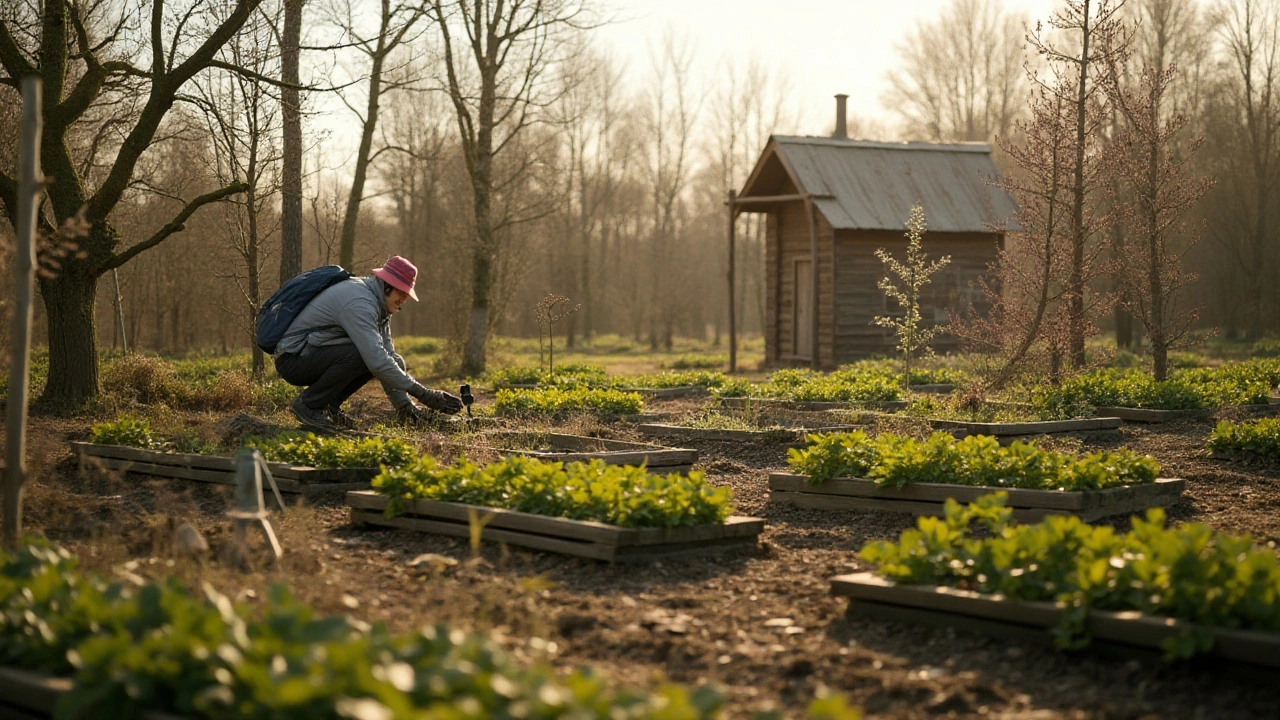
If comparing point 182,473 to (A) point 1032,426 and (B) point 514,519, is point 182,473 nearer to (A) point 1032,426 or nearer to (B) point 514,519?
(B) point 514,519

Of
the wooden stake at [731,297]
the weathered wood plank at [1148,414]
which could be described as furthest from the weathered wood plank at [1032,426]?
the wooden stake at [731,297]

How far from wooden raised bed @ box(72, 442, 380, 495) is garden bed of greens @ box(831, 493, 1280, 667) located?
4076mm

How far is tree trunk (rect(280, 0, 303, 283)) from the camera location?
17.4 metres

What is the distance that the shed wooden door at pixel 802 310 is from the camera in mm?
25734

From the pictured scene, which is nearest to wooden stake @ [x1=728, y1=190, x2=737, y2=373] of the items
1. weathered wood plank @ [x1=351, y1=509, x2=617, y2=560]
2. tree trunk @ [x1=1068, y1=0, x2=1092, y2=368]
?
tree trunk @ [x1=1068, y1=0, x2=1092, y2=368]

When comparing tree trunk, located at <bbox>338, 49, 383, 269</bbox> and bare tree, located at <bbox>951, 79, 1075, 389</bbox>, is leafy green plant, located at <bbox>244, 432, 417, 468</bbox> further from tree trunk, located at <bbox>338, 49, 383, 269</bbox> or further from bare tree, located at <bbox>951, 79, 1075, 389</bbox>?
tree trunk, located at <bbox>338, 49, 383, 269</bbox>

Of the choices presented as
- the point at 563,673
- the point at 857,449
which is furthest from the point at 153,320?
the point at 563,673

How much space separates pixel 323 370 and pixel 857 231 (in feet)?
52.0

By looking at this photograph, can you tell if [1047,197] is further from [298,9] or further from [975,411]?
[298,9]

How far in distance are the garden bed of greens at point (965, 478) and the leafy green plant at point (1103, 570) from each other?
203 cm

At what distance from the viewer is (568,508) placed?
651 centimetres

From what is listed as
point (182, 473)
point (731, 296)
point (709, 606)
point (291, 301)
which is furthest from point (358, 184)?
point (709, 606)

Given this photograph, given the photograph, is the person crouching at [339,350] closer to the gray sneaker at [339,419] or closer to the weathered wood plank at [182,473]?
the gray sneaker at [339,419]

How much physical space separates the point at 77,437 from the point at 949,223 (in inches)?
713
